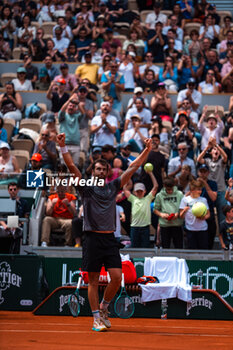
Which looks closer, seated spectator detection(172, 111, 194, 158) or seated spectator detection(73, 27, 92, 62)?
seated spectator detection(172, 111, 194, 158)

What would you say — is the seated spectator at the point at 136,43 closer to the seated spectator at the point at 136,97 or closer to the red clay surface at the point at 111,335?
the seated spectator at the point at 136,97

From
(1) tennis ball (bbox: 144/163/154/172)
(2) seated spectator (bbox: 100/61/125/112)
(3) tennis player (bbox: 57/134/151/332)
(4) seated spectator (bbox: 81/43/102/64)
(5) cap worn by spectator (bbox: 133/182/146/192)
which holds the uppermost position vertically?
(4) seated spectator (bbox: 81/43/102/64)

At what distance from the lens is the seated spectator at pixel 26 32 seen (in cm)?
2033

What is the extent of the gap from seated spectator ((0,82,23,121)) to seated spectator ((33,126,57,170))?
2.70 meters

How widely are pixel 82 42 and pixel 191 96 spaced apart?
4926mm

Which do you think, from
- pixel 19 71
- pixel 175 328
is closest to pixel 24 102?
pixel 19 71

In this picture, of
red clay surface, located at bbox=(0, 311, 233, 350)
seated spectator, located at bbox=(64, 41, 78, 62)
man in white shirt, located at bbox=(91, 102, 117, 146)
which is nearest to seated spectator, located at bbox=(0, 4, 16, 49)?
seated spectator, located at bbox=(64, 41, 78, 62)

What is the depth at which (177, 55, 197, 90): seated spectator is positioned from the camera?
1788 centimetres

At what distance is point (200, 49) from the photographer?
62.8ft

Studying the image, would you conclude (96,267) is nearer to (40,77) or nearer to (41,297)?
(41,297)

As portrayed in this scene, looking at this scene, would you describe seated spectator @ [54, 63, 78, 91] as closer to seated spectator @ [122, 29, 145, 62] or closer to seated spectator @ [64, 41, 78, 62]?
seated spectator @ [64, 41, 78, 62]

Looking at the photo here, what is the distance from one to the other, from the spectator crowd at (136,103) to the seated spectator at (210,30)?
3 cm

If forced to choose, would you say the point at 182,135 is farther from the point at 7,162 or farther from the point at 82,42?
the point at 82,42

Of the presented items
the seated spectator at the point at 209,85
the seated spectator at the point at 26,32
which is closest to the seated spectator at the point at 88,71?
the seated spectator at the point at 209,85
